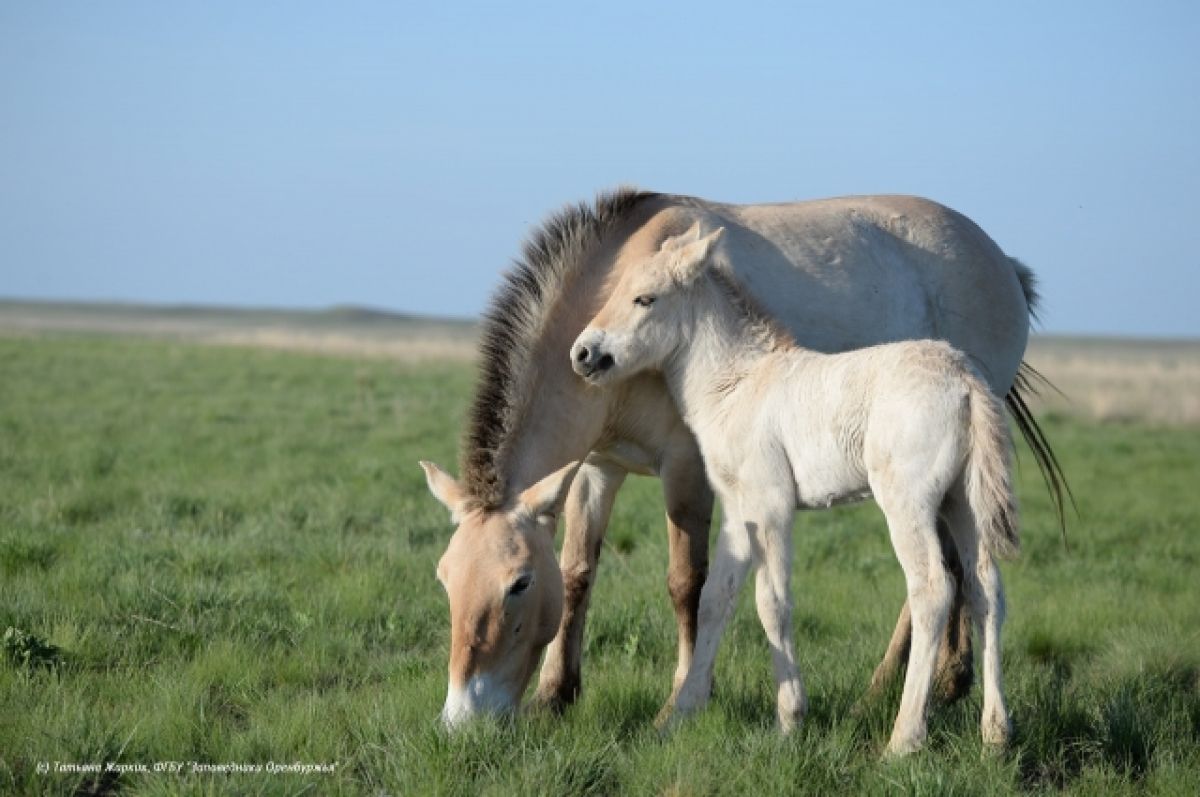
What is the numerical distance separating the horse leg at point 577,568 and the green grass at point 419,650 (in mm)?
198

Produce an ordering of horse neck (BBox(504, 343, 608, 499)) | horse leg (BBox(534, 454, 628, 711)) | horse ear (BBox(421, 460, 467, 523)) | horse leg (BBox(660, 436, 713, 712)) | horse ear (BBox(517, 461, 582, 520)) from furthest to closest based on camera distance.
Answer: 1. horse leg (BBox(660, 436, 713, 712))
2. horse leg (BBox(534, 454, 628, 711))
3. horse neck (BBox(504, 343, 608, 499))
4. horse ear (BBox(421, 460, 467, 523))
5. horse ear (BBox(517, 461, 582, 520))

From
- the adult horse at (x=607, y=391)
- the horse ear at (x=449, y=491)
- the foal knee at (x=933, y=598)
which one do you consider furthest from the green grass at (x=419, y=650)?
the horse ear at (x=449, y=491)

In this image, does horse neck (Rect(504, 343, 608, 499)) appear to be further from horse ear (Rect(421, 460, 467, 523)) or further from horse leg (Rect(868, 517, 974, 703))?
horse leg (Rect(868, 517, 974, 703))

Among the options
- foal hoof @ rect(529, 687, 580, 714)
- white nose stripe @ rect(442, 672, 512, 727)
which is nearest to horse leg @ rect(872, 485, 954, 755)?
white nose stripe @ rect(442, 672, 512, 727)

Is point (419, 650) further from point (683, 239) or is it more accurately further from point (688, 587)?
point (683, 239)

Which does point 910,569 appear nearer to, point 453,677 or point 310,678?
point 453,677

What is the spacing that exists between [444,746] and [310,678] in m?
1.48

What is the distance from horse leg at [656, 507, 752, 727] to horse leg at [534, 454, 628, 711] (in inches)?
29.7

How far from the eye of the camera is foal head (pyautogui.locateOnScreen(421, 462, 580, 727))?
4227mm

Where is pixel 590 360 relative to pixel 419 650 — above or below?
above

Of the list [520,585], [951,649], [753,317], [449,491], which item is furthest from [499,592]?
[951,649]

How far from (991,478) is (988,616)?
1.72 ft

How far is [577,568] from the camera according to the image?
215 inches

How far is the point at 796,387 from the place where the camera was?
448 cm
